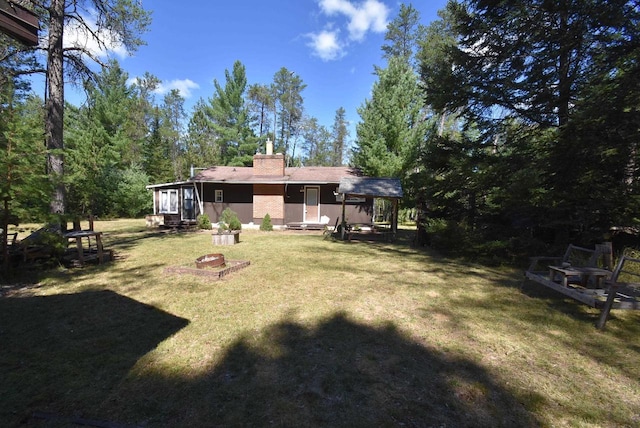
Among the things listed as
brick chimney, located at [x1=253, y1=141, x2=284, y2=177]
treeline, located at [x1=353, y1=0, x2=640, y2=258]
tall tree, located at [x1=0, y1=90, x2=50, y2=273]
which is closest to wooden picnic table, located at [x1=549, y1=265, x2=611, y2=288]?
treeline, located at [x1=353, y1=0, x2=640, y2=258]

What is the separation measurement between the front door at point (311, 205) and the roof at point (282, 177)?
86 cm

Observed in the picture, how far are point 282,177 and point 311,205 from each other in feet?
7.89

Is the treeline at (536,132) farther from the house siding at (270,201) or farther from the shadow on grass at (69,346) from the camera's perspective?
the shadow on grass at (69,346)

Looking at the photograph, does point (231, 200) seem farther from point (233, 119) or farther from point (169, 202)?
point (233, 119)

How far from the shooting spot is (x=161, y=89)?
37.0 meters

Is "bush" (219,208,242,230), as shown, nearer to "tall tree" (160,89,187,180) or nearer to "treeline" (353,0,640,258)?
"treeline" (353,0,640,258)

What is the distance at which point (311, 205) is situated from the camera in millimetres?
17578

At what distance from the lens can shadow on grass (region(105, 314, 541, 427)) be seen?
2465mm

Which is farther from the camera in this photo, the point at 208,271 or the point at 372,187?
the point at 372,187

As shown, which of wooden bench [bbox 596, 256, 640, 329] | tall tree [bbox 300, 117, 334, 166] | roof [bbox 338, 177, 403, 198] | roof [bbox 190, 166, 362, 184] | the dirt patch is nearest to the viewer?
A: wooden bench [bbox 596, 256, 640, 329]

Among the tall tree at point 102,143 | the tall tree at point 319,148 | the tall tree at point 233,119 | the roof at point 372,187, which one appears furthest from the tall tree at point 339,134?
the roof at point 372,187

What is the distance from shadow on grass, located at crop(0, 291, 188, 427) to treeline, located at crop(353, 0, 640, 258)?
8.73m

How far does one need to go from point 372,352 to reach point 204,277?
169 inches

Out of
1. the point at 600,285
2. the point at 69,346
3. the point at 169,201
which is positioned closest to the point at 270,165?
the point at 169,201
